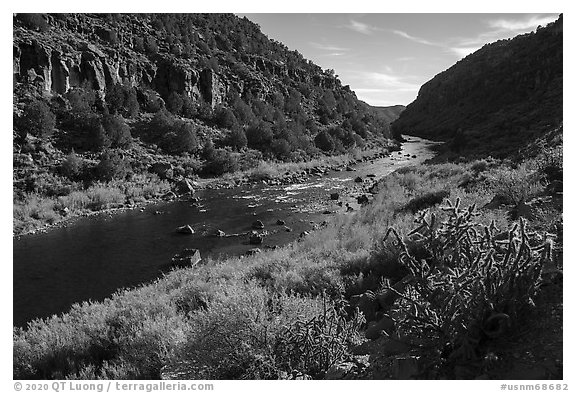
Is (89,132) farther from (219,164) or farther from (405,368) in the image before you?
(405,368)

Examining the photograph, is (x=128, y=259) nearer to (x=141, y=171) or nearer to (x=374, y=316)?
(x=374, y=316)

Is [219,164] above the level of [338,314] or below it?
above

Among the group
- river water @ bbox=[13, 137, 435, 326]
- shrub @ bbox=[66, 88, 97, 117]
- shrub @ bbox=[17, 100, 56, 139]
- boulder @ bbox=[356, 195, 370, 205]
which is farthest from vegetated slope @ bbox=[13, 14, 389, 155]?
boulder @ bbox=[356, 195, 370, 205]

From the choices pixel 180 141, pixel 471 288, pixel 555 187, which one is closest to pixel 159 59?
pixel 180 141

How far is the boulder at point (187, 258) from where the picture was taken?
13.6m

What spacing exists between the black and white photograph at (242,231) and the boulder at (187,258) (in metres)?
0.09

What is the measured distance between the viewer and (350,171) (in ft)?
120

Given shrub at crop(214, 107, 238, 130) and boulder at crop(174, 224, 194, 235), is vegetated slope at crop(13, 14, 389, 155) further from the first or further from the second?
boulder at crop(174, 224, 194, 235)

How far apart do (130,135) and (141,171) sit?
16.8 feet

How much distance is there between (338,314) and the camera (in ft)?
19.6

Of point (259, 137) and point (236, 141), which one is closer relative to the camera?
point (236, 141)

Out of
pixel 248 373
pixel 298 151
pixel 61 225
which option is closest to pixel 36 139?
pixel 61 225

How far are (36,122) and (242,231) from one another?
58.3ft

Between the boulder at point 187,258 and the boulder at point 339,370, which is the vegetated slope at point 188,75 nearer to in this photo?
the boulder at point 187,258
